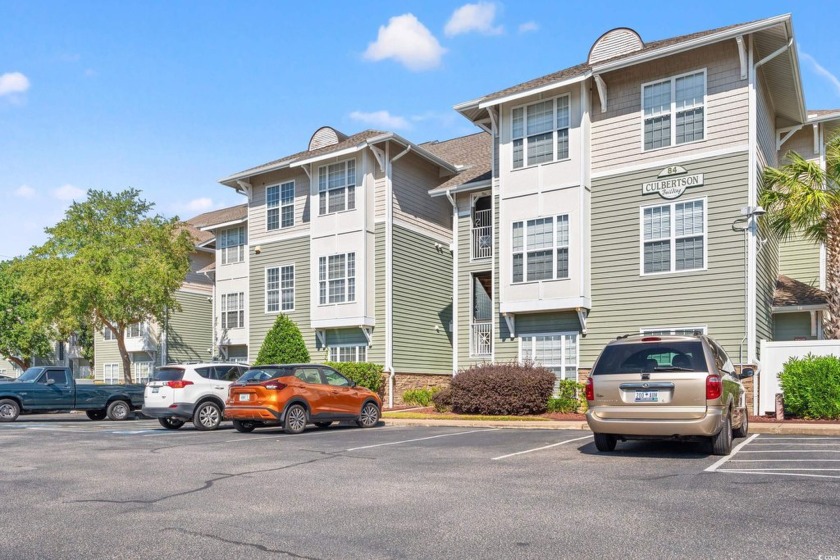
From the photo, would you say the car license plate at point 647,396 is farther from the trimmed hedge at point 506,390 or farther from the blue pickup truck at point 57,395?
the blue pickup truck at point 57,395

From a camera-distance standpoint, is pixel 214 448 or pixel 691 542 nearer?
pixel 691 542

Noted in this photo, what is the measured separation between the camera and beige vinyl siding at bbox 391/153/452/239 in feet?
95.2

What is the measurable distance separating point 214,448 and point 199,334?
28659 mm

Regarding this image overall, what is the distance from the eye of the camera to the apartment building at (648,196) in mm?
20016

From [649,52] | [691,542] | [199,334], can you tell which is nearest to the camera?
[691,542]

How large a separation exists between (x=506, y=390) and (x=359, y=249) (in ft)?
30.8

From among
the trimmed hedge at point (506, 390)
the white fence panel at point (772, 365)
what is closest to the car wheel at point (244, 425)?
the trimmed hedge at point (506, 390)

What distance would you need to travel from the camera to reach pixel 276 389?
16.9 m

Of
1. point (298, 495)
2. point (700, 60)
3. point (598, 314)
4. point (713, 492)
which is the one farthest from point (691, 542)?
point (700, 60)

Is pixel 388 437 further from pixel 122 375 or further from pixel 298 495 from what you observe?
pixel 122 375

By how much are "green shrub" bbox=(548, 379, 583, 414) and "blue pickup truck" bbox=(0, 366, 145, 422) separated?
13.3m

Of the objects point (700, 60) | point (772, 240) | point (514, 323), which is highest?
point (700, 60)

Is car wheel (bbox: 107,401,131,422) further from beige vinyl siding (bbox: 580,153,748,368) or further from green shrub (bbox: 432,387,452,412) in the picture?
beige vinyl siding (bbox: 580,153,748,368)

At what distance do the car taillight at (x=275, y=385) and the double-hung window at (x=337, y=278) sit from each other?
1126cm
